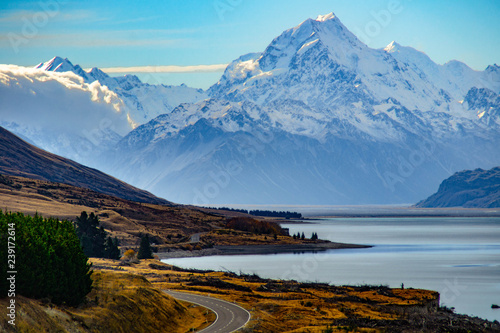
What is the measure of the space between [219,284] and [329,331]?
31.4m

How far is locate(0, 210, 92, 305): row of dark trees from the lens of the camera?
49.2m

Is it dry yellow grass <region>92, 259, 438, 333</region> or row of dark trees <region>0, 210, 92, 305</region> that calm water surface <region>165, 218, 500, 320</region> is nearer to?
dry yellow grass <region>92, 259, 438, 333</region>

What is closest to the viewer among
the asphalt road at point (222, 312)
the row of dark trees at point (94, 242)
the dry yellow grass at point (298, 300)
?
the asphalt road at point (222, 312)

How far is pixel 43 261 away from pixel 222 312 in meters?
19.2

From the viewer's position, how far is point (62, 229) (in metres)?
57.7

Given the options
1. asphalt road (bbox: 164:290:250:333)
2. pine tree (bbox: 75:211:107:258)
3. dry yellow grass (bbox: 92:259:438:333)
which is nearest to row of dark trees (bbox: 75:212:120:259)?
pine tree (bbox: 75:211:107:258)

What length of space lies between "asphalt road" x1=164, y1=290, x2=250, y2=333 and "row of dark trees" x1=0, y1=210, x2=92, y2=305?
11.8m

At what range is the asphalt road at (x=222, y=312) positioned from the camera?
2212 inches

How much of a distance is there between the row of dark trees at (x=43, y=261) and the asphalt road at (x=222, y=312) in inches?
463

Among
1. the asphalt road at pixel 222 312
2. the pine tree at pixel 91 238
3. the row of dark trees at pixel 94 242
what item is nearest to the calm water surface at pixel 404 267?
the row of dark trees at pixel 94 242

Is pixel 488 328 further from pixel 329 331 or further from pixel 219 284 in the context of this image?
pixel 219 284

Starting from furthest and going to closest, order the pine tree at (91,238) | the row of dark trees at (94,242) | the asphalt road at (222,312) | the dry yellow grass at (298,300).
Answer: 1. the row of dark trees at (94,242)
2. the pine tree at (91,238)
3. the dry yellow grass at (298,300)
4. the asphalt road at (222,312)

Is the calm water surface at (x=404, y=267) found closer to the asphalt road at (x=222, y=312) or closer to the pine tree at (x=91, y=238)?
the pine tree at (x=91, y=238)

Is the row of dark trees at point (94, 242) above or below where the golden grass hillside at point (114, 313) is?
above
